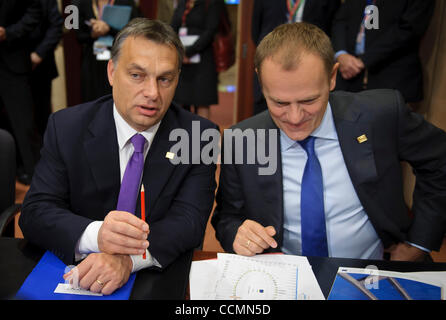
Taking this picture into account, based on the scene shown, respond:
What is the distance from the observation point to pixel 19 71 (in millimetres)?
3916

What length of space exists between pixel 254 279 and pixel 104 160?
74 cm

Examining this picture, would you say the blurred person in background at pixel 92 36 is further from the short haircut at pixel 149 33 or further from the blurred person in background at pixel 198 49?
the short haircut at pixel 149 33

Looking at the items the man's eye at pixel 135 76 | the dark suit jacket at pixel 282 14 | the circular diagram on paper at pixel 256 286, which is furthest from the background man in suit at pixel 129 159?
the dark suit jacket at pixel 282 14

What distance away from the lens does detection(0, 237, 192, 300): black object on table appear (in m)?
1.19

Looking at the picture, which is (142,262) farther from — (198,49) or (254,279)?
(198,49)

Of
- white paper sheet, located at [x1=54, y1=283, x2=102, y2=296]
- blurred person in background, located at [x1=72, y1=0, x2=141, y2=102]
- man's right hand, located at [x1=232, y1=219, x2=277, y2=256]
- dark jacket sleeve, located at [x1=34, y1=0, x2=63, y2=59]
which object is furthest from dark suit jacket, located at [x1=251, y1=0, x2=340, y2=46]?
white paper sheet, located at [x1=54, y1=283, x2=102, y2=296]

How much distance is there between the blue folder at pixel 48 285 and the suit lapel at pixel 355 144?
90cm

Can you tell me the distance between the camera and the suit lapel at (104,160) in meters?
1.63

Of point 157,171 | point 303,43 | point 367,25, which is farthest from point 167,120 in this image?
point 367,25

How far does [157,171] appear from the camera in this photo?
1646mm

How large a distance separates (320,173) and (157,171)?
0.61 m

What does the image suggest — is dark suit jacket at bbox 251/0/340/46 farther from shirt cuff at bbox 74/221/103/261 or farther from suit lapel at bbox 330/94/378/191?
shirt cuff at bbox 74/221/103/261

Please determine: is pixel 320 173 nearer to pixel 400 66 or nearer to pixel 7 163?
pixel 7 163

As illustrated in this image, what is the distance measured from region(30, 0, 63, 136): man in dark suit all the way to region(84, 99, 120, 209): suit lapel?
109 inches
